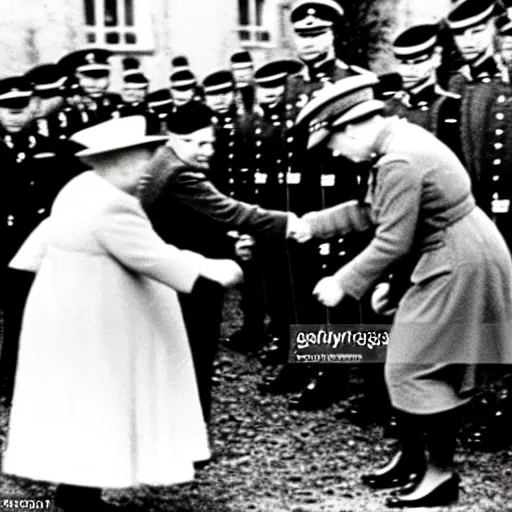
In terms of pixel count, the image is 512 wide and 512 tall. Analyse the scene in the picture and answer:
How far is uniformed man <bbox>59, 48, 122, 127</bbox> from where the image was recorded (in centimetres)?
475

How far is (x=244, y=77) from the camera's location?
194 inches

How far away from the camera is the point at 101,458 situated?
380 cm

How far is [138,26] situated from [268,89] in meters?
0.69

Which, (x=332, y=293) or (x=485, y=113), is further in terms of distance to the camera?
(x=485, y=113)

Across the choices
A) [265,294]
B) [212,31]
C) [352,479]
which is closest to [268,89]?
[212,31]

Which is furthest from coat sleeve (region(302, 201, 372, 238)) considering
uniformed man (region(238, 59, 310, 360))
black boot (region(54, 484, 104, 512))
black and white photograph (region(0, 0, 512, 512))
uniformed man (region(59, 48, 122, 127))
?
black boot (region(54, 484, 104, 512))

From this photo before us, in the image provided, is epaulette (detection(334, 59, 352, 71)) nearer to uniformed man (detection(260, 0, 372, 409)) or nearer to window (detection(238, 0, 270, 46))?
uniformed man (detection(260, 0, 372, 409))

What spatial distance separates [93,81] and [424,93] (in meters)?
1.43

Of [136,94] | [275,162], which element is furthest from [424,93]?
[136,94]

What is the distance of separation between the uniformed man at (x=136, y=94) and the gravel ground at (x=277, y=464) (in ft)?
3.13

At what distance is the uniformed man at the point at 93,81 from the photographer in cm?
475

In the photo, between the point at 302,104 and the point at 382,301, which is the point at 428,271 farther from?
the point at 302,104

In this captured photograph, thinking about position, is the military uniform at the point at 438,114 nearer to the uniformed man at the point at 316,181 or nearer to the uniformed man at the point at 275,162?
the uniformed man at the point at 316,181

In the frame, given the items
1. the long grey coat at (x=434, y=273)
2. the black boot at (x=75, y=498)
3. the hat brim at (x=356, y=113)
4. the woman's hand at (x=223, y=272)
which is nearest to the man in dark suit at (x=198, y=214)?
the woman's hand at (x=223, y=272)
